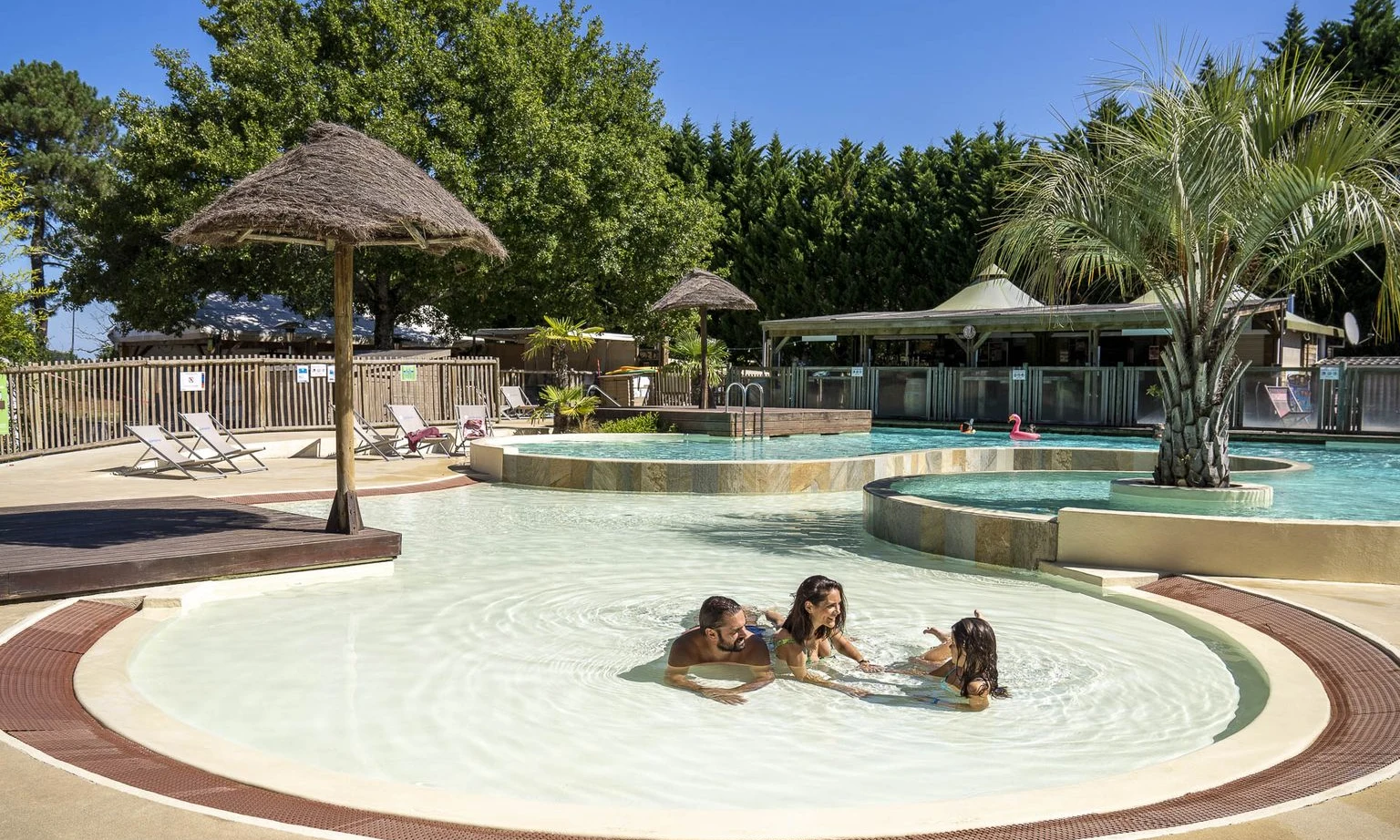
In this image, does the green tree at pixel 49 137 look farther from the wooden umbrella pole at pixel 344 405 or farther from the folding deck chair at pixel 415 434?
the wooden umbrella pole at pixel 344 405

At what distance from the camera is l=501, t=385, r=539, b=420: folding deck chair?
85.9 feet

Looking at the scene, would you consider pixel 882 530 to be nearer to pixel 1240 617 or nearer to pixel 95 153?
pixel 1240 617

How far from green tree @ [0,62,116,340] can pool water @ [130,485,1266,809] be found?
131ft

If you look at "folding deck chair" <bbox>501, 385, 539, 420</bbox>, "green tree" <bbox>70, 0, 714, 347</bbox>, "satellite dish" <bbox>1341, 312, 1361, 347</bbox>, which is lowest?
"folding deck chair" <bbox>501, 385, 539, 420</bbox>

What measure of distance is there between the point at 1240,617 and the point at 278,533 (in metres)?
6.66

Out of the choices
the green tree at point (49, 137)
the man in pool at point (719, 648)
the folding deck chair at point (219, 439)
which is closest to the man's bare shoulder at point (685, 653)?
the man in pool at point (719, 648)

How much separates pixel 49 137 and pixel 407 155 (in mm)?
24885

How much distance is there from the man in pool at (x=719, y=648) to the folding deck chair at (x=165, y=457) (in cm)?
1074

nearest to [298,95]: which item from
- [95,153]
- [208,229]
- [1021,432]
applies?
[1021,432]

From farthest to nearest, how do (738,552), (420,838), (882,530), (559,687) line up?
(882,530) < (738,552) < (559,687) < (420,838)

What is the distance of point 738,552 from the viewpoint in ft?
30.8

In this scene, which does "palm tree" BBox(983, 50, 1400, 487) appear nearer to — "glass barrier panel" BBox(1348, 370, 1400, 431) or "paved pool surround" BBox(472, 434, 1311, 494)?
"paved pool surround" BBox(472, 434, 1311, 494)

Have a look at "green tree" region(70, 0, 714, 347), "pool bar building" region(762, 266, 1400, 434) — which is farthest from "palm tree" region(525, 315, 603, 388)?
"pool bar building" region(762, 266, 1400, 434)

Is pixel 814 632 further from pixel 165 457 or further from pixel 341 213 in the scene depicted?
pixel 165 457
